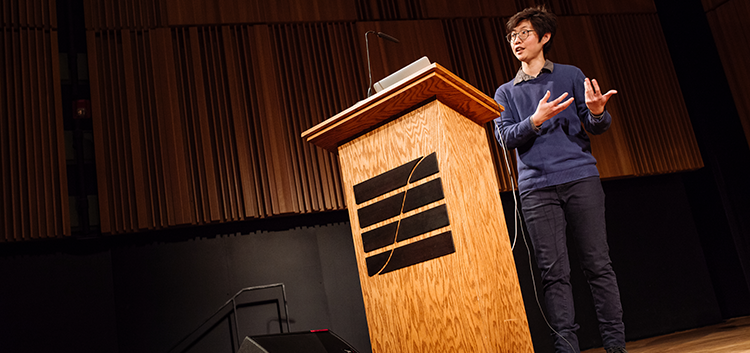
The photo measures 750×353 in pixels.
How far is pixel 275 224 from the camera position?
3.78m

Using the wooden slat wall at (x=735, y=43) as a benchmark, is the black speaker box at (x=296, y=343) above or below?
below

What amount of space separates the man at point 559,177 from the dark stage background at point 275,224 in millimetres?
1928

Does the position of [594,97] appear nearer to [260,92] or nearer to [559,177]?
[559,177]

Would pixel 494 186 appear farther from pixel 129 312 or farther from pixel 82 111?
pixel 82 111

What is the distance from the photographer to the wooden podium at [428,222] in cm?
155

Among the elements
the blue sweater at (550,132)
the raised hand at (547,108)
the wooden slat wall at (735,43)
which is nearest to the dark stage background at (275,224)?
the wooden slat wall at (735,43)

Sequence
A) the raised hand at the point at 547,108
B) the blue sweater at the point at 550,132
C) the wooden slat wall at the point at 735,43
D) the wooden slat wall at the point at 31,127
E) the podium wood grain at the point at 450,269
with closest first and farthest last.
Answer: the podium wood grain at the point at 450,269 → the raised hand at the point at 547,108 → the blue sweater at the point at 550,132 → the wooden slat wall at the point at 31,127 → the wooden slat wall at the point at 735,43

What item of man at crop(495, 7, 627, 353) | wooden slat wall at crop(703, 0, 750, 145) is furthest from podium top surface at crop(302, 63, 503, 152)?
wooden slat wall at crop(703, 0, 750, 145)

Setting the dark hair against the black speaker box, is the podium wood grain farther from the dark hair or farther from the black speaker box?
the dark hair

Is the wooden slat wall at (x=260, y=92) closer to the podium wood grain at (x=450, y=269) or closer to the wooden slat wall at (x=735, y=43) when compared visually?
the wooden slat wall at (x=735, y=43)

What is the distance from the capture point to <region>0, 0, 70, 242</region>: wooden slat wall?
3.36 meters

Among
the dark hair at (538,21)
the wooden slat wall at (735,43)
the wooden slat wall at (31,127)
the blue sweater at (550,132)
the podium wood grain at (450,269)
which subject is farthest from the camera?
the wooden slat wall at (735,43)

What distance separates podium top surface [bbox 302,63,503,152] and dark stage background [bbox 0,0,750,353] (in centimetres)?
195

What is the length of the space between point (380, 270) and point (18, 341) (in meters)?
2.73
